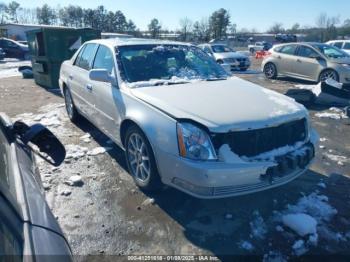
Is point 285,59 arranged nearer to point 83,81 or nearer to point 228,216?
point 83,81

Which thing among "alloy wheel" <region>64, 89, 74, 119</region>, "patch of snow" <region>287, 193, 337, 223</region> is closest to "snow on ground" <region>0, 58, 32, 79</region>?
"alloy wheel" <region>64, 89, 74, 119</region>

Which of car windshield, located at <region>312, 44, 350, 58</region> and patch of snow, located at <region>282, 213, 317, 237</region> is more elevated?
car windshield, located at <region>312, 44, 350, 58</region>

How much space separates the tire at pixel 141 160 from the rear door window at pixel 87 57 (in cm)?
194

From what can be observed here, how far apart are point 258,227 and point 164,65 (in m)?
2.45

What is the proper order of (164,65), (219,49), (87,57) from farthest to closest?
(219,49), (87,57), (164,65)

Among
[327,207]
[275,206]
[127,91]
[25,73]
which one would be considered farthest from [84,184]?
[25,73]

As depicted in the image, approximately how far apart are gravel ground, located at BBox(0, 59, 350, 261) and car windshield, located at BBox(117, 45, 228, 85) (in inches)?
52.2

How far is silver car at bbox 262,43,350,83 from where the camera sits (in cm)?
1105

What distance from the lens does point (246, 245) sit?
9.45ft

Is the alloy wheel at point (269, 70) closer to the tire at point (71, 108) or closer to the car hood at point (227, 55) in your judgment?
the car hood at point (227, 55)

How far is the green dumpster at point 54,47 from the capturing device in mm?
10375

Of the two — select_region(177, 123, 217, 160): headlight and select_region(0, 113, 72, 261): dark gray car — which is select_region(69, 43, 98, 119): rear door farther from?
select_region(0, 113, 72, 261): dark gray car

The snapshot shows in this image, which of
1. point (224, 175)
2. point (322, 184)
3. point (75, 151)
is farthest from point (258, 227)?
point (75, 151)

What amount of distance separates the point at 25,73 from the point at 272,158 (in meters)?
13.3
